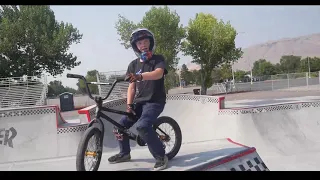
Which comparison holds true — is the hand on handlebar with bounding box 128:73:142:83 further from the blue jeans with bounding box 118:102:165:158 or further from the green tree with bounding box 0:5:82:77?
the green tree with bounding box 0:5:82:77

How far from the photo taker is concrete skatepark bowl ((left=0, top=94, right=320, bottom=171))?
12.9ft

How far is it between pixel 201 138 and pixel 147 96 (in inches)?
178

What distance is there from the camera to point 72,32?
31.9m

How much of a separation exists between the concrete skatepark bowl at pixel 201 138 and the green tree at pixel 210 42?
21.3 meters

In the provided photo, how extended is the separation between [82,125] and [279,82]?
3532 centimetres

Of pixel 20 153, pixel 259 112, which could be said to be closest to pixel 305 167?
pixel 259 112

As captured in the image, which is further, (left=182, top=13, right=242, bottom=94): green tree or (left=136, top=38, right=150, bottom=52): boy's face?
(left=182, top=13, right=242, bottom=94): green tree

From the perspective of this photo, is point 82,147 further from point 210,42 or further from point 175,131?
point 210,42

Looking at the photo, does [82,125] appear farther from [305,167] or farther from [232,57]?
[232,57]

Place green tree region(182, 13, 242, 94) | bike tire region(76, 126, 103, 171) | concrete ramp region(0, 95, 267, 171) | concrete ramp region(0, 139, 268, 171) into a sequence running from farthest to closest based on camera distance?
green tree region(182, 13, 242, 94)
concrete ramp region(0, 95, 267, 171)
concrete ramp region(0, 139, 268, 171)
bike tire region(76, 126, 103, 171)

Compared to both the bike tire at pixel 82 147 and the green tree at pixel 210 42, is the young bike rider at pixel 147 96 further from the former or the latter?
the green tree at pixel 210 42

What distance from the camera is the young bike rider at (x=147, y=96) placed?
3426mm

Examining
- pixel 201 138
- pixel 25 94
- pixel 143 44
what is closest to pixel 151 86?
pixel 143 44

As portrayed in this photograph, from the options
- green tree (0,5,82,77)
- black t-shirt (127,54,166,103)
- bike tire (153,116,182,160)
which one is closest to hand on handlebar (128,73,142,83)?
black t-shirt (127,54,166,103)
